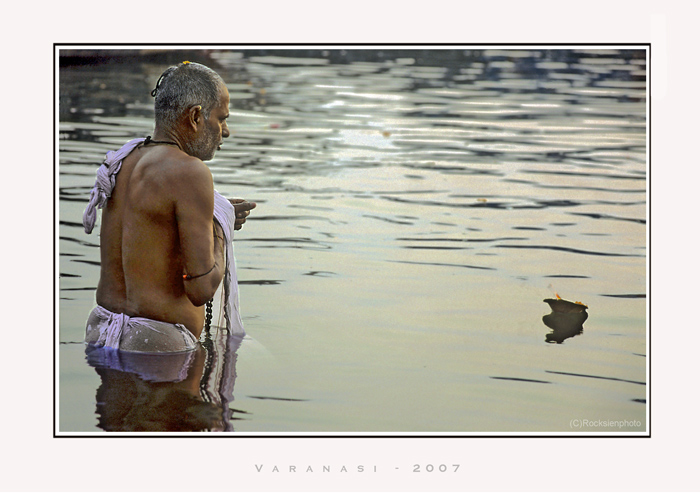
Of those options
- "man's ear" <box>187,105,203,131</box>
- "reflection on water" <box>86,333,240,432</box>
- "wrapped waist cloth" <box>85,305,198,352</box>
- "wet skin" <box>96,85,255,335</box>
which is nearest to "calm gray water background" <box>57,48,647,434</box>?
"reflection on water" <box>86,333,240,432</box>

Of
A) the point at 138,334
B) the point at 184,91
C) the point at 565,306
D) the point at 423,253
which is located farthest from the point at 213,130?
the point at 423,253

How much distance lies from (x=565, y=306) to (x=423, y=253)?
136 cm

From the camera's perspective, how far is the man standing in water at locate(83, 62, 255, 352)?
3789 mm

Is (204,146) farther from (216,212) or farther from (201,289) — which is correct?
(201,289)

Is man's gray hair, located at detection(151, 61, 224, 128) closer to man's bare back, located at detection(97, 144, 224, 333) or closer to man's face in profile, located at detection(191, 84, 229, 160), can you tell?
man's face in profile, located at detection(191, 84, 229, 160)

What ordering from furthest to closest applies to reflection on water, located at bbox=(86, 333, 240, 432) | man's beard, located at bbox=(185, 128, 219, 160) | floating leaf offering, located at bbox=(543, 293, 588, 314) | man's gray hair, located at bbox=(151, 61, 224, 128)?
floating leaf offering, located at bbox=(543, 293, 588, 314) → man's beard, located at bbox=(185, 128, 219, 160) → man's gray hair, located at bbox=(151, 61, 224, 128) → reflection on water, located at bbox=(86, 333, 240, 432)

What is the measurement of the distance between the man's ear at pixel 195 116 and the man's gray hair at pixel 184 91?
19 mm

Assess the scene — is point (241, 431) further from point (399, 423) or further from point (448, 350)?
point (448, 350)

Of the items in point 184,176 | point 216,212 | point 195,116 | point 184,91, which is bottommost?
point 216,212

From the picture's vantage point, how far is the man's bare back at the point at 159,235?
3775mm

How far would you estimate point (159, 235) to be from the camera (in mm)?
3838

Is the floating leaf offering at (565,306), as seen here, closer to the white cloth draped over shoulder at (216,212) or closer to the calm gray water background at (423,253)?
the calm gray water background at (423,253)

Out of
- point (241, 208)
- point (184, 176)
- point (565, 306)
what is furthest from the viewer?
point (565, 306)
